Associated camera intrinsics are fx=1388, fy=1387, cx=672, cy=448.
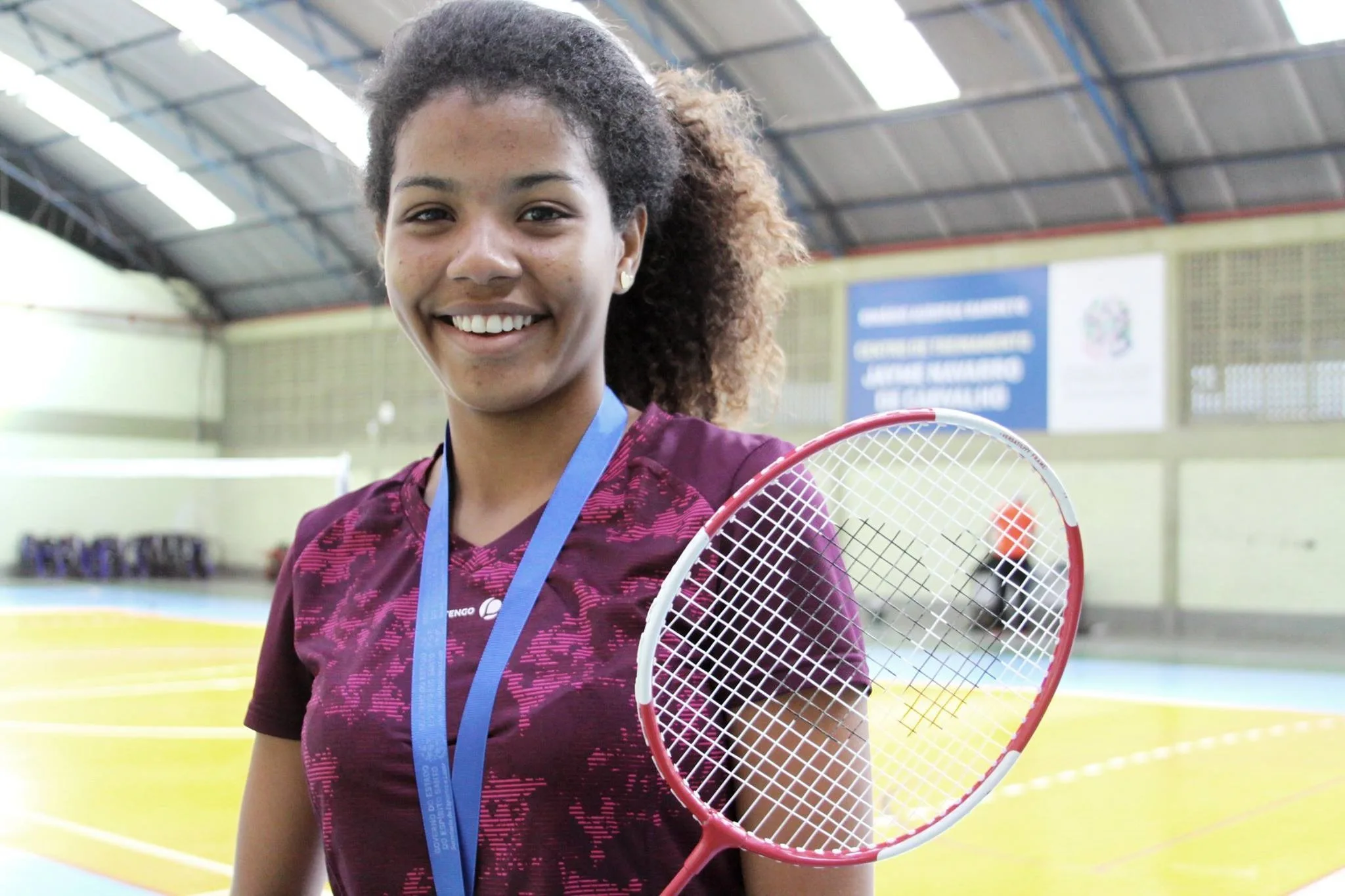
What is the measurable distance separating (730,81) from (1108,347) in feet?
19.7

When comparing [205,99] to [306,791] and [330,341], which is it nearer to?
[330,341]

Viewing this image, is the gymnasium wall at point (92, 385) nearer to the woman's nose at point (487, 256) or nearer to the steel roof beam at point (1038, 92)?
the steel roof beam at point (1038, 92)

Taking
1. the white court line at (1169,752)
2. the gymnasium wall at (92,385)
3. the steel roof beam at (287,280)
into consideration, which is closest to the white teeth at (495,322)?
the white court line at (1169,752)

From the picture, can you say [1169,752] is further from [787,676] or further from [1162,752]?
[787,676]

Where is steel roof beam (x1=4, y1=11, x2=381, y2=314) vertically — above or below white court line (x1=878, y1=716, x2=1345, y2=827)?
above

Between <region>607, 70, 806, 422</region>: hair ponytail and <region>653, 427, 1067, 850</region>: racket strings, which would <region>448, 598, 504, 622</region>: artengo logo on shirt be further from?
<region>607, 70, 806, 422</region>: hair ponytail

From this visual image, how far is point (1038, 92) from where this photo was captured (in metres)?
16.7

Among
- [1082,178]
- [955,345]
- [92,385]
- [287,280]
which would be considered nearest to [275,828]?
[1082,178]

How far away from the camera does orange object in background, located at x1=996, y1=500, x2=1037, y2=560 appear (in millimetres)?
2130

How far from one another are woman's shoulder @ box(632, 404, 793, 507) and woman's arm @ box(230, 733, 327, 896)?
64 centimetres

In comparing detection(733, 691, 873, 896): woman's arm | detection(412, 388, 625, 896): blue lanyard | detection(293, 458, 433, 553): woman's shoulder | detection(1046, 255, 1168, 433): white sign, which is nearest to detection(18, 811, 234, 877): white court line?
detection(293, 458, 433, 553): woman's shoulder

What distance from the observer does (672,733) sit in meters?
1.48

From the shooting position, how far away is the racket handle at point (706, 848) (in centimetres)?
145

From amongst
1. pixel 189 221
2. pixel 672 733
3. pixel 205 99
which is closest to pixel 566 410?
pixel 672 733
